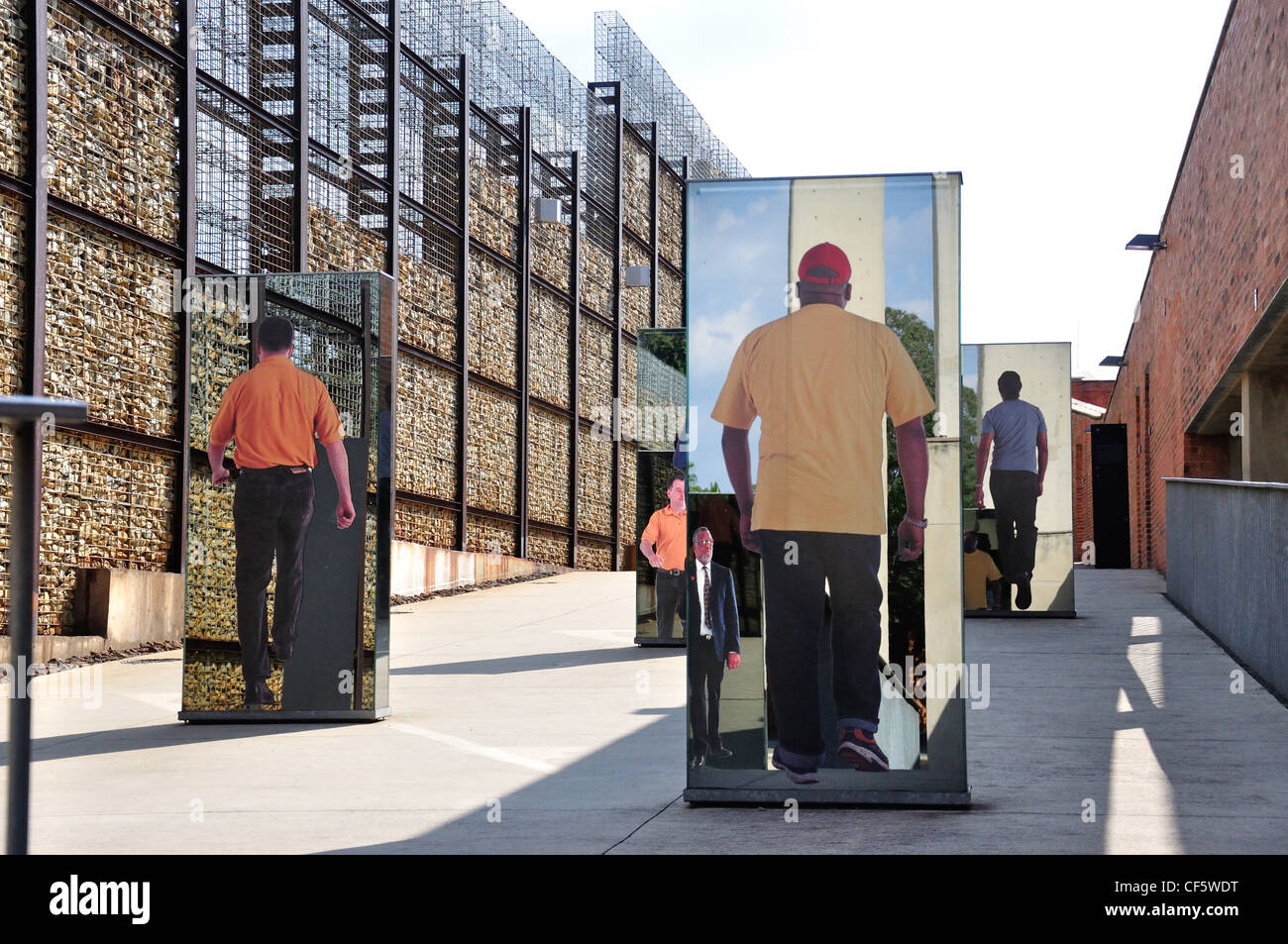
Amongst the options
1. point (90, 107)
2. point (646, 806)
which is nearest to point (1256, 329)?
point (646, 806)

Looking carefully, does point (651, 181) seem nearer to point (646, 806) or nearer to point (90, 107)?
point (90, 107)

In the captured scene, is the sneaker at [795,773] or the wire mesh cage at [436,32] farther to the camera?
the wire mesh cage at [436,32]

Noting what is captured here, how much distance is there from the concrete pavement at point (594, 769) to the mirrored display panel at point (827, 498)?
32 cm

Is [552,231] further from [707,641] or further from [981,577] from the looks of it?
[707,641]

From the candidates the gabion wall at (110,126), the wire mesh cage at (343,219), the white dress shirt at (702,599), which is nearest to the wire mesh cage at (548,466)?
the wire mesh cage at (343,219)

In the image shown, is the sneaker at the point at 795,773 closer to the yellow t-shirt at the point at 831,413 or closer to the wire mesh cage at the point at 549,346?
the yellow t-shirt at the point at 831,413

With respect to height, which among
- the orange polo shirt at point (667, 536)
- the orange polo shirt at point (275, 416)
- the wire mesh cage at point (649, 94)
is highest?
the wire mesh cage at point (649, 94)

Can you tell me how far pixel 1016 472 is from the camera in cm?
1577

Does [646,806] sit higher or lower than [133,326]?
lower

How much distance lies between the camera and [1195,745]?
24.4ft

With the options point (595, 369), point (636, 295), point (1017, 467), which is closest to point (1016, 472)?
point (1017, 467)

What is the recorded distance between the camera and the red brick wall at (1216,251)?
38.8 ft

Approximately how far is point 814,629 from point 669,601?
8280mm
